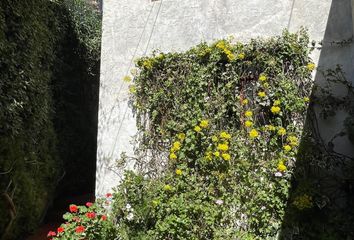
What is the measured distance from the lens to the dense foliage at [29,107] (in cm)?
516

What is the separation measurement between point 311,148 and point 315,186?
1.55ft

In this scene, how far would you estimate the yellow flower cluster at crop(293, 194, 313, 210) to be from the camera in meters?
4.11

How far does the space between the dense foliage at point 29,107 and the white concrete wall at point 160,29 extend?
1195 mm

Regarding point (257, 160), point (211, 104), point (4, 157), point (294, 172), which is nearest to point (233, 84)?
point (211, 104)

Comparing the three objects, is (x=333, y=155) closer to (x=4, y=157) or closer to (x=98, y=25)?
(x=4, y=157)

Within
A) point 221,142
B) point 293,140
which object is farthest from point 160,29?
point 293,140

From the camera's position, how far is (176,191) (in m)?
4.98

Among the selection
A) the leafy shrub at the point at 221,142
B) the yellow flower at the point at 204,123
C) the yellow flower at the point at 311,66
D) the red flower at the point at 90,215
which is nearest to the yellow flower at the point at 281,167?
the leafy shrub at the point at 221,142

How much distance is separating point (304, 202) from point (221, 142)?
1.33m

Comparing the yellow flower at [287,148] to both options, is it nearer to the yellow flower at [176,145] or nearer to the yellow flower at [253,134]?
the yellow flower at [253,134]

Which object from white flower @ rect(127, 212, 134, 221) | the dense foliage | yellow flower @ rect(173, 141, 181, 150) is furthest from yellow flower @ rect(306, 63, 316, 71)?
the dense foliage

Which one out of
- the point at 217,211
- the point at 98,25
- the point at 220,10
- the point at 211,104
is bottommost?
the point at 217,211

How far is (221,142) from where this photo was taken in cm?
483

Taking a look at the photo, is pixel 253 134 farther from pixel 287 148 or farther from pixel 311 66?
pixel 311 66
